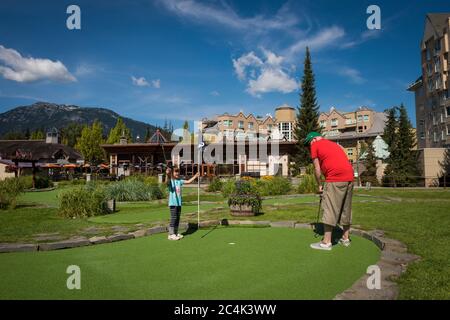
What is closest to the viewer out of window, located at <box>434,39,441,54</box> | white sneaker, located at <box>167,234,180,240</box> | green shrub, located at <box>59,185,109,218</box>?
white sneaker, located at <box>167,234,180,240</box>

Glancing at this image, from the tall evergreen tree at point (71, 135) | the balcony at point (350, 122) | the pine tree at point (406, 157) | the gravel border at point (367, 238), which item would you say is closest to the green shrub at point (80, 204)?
the gravel border at point (367, 238)

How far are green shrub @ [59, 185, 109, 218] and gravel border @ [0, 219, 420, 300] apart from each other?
409cm

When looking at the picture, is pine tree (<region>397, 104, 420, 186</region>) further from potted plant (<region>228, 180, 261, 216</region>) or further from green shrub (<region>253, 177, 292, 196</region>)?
potted plant (<region>228, 180, 261, 216</region>)

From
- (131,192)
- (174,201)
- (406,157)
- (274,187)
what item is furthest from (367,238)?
(406,157)

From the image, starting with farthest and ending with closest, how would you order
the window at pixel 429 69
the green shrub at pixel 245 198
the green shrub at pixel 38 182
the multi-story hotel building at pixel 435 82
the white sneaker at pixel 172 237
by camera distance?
the window at pixel 429 69, the multi-story hotel building at pixel 435 82, the green shrub at pixel 38 182, the green shrub at pixel 245 198, the white sneaker at pixel 172 237

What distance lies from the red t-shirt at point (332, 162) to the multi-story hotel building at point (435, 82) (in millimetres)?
37780

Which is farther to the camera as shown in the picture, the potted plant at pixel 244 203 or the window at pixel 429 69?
the window at pixel 429 69

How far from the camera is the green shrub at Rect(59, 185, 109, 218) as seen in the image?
9859 mm

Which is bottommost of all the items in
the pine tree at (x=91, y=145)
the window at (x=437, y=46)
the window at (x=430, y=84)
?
the pine tree at (x=91, y=145)

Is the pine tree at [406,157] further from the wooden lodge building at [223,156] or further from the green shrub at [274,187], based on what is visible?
the green shrub at [274,187]

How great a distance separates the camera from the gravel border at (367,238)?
310 cm

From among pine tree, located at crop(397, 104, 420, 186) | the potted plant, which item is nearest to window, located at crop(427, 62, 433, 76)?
pine tree, located at crop(397, 104, 420, 186)
